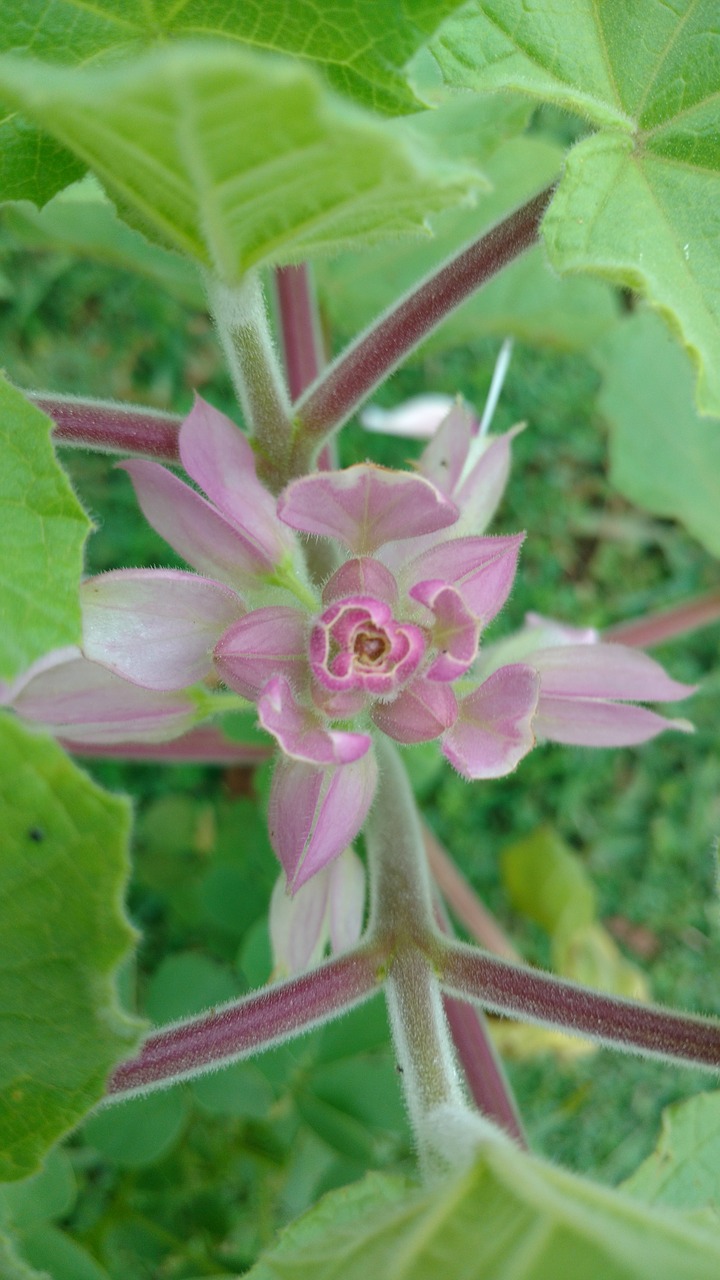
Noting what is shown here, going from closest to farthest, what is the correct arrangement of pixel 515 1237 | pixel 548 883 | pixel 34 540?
pixel 515 1237, pixel 34 540, pixel 548 883

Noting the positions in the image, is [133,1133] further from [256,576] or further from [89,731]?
[256,576]

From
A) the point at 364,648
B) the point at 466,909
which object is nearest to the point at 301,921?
the point at 364,648

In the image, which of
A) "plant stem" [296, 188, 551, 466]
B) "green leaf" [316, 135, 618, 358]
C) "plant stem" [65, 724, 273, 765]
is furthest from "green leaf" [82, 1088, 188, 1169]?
"green leaf" [316, 135, 618, 358]

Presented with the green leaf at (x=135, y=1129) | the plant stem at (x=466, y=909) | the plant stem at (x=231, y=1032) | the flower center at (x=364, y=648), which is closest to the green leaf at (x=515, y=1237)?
the plant stem at (x=231, y=1032)

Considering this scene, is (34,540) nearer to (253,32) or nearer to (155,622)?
(155,622)

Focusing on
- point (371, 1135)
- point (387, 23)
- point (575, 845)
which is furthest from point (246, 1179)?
point (387, 23)

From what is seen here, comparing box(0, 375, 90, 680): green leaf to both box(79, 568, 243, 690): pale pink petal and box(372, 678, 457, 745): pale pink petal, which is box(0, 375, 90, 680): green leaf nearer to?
box(79, 568, 243, 690): pale pink petal
